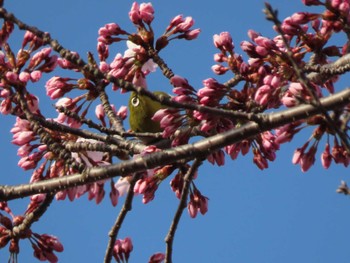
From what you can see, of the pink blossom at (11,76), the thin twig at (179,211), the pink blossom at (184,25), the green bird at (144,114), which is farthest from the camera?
the green bird at (144,114)

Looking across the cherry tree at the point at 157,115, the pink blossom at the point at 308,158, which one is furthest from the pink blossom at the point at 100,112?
the pink blossom at the point at 308,158

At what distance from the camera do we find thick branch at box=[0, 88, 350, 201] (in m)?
3.87

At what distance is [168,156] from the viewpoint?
155 inches

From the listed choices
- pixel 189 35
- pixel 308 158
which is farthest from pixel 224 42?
pixel 308 158

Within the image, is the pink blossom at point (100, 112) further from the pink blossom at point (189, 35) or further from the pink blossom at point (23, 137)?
the pink blossom at point (189, 35)

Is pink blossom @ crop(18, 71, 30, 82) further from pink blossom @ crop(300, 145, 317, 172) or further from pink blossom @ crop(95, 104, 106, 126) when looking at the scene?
pink blossom @ crop(300, 145, 317, 172)

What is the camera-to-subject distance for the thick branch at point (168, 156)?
3867 mm

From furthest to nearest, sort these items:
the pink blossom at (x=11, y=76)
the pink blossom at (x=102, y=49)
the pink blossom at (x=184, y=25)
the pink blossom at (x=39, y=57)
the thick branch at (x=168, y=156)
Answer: the pink blossom at (x=102, y=49), the pink blossom at (x=184, y=25), the pink blossom at (x=39, y=57), the pink blossom at (x=11, y=76), the thick branch at (x=168, y=156)

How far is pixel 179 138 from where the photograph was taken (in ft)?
16.1

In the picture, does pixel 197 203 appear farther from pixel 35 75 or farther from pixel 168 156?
pixel 35 75

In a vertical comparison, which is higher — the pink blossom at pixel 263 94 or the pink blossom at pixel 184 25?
the pink blossom at pixel 184 25

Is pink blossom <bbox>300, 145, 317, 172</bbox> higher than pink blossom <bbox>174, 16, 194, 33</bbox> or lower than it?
lower

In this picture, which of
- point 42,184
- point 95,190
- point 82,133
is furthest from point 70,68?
point 42,184

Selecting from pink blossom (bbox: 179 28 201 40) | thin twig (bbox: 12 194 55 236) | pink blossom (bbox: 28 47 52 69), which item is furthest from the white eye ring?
thin twig (bbox: 12 194 55 236)
